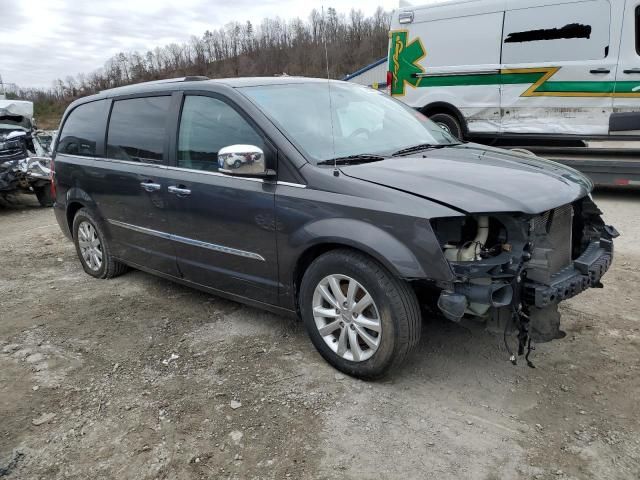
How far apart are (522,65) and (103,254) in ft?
21.9

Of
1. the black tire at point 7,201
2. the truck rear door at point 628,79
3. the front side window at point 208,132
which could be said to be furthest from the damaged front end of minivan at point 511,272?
the black tire at point 7,201

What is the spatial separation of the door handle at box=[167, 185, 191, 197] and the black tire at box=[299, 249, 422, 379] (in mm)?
1184

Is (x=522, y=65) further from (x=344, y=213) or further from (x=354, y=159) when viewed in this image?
(x=344, y=213)

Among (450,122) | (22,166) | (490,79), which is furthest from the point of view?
(22,166)

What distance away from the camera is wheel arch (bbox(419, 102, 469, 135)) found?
912 centimetres

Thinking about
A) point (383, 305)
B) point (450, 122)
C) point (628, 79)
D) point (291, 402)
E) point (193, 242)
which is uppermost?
point (628, 79)

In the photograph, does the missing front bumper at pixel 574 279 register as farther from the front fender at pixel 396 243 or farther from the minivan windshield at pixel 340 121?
the minivan windshield at pixel 340 121

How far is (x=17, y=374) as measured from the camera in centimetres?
337

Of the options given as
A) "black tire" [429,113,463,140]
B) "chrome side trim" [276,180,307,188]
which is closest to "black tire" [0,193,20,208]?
"black tire" [429,113,463,140]

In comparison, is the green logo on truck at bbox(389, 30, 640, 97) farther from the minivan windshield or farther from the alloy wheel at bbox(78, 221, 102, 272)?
the alloy wheel at bbox(78, 221, 102, 272)

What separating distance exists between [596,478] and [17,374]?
3.30 m

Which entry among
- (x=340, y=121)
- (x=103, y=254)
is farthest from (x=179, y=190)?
(x=103, y=254)

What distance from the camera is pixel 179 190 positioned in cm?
370

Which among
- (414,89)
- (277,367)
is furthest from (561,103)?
(277,367)
